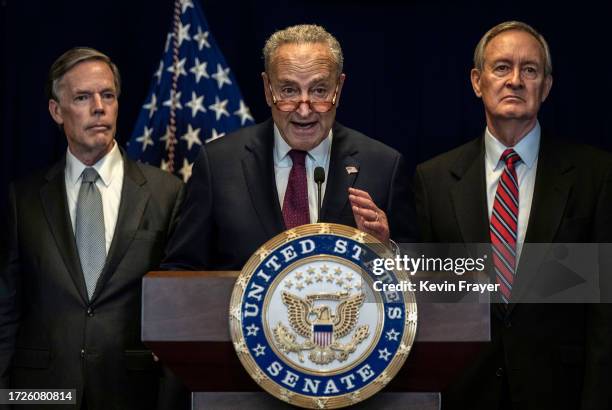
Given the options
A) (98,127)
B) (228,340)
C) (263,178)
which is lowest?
(228,340)

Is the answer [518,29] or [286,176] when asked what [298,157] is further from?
[518,29]

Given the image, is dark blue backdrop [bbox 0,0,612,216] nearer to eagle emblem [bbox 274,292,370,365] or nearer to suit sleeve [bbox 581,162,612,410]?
suit sleeve [bbox 581,162,612,410]

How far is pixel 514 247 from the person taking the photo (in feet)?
10.1

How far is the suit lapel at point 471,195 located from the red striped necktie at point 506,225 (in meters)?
0.04

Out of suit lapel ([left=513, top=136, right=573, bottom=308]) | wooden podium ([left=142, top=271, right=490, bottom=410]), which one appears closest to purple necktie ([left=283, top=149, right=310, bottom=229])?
wooden podium ([left=142, top=271, right=490, bottom=410])

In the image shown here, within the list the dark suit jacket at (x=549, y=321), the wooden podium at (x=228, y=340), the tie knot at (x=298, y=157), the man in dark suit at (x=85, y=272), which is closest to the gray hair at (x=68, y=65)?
the man in dark suit at (x=85, y=272)

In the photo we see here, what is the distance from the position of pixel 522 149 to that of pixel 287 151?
34.9 inches

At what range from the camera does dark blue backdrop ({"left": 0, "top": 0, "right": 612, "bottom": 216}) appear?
433 centimetres

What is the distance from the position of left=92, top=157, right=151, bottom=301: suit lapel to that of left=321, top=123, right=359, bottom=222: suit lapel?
84 cm

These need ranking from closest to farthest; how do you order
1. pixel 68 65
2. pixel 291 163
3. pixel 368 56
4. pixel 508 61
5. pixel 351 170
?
1. pixel 351 170
2. pixel 291 163
3. pixel 508 61
4. pixel 68 65
5. pixel 368 56

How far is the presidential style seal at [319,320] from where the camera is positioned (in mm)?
2137

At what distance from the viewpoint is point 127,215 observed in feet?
11.1

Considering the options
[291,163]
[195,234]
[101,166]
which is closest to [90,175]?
[101,166]

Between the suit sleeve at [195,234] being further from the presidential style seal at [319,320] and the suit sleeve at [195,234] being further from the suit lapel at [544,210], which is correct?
the suit lapel at [544,210]
